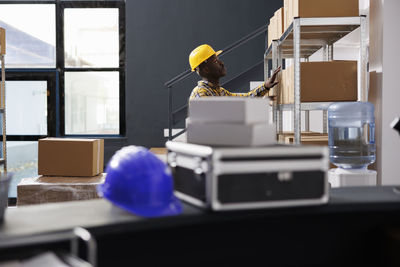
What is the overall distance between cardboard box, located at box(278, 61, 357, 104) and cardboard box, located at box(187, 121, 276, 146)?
170 cm

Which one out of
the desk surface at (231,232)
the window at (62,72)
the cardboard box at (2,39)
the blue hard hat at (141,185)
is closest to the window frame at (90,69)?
the window at (62,72)

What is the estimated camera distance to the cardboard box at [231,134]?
4.49ft

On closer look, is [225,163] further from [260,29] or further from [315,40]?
[260,29]

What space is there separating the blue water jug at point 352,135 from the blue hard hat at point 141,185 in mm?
1855

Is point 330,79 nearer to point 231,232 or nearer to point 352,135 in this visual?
point 352,135

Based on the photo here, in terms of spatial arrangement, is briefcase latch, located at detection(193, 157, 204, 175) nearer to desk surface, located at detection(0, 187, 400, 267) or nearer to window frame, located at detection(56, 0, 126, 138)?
desk surface, located at detection(0, 187, 400, 267)

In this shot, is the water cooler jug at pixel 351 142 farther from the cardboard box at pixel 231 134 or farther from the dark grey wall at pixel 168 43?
the dark grey wall at pixel 168 43

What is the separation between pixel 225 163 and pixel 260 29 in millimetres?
4512

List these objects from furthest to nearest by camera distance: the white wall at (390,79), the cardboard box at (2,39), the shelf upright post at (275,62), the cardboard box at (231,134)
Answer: the cardboard box at (2,39)
the shelf upright post at (275,62)
the white wall at (390,79)
the cardboard box at (231,134)

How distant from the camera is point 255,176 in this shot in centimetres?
129

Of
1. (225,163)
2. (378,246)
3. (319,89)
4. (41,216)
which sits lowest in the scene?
(378,246)

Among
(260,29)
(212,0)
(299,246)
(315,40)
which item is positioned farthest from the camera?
(212,0)

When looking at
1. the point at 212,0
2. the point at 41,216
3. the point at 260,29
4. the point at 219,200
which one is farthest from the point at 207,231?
the point at 212,0

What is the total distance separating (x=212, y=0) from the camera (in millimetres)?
5938
